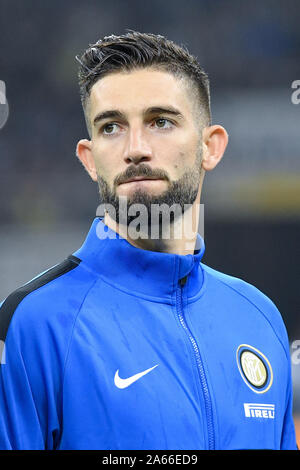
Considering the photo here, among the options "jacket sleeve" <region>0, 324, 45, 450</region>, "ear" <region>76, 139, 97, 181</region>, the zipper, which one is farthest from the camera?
"ear" <region>76, 139, 97, 181</region>

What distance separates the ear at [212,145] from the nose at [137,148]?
0.28m

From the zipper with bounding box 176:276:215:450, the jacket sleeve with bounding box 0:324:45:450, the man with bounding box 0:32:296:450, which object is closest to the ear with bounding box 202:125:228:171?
the man with bounding box 0:32:296:450

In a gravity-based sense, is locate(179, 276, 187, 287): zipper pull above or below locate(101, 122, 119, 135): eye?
below

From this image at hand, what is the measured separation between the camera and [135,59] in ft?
5.88

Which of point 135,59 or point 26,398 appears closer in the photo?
point 26,398

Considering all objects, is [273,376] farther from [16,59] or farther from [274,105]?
[16,59]

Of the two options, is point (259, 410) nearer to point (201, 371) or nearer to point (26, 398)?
point (201, 371)

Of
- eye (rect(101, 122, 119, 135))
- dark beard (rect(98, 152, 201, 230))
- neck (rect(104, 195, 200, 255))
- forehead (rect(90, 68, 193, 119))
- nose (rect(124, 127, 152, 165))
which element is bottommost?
neck (rect(104, 195, 200, 255))

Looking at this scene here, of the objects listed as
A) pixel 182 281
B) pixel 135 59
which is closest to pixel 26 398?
pixel 182 281

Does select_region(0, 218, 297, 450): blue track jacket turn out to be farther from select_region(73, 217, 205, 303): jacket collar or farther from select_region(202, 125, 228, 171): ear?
select_region(202, 125, 228, 171): ear

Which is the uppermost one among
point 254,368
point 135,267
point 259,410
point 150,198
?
point 150,198

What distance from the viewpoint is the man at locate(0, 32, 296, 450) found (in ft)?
5.04

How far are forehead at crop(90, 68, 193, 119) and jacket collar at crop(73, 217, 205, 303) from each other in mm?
344

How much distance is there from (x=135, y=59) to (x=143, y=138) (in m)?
0.24
